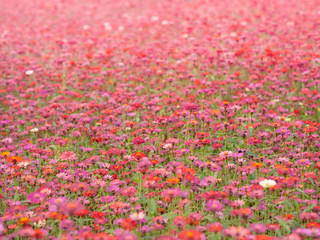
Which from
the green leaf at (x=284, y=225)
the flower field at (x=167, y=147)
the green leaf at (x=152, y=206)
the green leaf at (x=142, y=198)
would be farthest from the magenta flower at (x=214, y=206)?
the green leaf at (x=142, y=198)

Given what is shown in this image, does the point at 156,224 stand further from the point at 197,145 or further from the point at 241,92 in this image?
the point at 241,92

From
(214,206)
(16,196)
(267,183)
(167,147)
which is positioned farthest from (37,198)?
(267,183)

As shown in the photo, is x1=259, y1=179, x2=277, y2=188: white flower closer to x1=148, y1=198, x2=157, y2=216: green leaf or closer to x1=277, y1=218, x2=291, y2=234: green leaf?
x1=277, y1=218, x2=291, y2=234: green leaf

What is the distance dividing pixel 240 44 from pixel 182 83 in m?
1.95

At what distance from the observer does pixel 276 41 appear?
838 centimetres

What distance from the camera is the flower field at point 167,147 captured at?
3.21m

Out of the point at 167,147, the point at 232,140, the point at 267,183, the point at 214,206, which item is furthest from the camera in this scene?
the point at 232,140

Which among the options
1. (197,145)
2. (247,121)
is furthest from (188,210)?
(247,121)

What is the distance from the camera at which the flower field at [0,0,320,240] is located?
3215 millimetres

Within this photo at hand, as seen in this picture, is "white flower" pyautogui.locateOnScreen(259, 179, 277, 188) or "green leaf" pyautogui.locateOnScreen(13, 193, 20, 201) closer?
"white flower" pyautogui.locateOnScreen(259, 179, 277, 188)

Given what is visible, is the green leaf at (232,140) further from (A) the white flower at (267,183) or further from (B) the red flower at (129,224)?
(B) the red flower at (129,224)

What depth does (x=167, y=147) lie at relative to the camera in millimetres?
4320

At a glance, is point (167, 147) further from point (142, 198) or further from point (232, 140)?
point (232, 140)

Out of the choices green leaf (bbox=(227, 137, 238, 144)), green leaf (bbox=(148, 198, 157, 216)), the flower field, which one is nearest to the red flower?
the flower field
